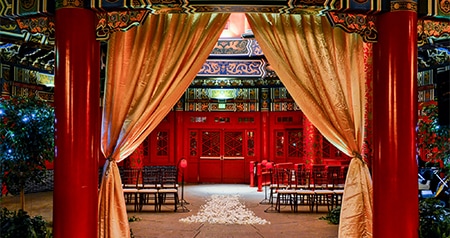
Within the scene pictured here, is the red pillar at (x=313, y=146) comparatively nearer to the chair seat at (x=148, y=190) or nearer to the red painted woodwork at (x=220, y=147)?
the red painted woodwork at (x=220, y=147)

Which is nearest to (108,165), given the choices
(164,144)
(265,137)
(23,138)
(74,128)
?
(74,128)

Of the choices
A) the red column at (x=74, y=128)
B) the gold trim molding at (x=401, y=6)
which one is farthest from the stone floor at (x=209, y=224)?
the gold trim molding at (x=401, y=6)

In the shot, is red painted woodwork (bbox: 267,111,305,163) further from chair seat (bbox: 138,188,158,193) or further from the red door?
chair seat (bbox: 138,188,158,193)

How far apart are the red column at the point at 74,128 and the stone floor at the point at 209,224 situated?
6.84 feet

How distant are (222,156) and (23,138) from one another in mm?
7971

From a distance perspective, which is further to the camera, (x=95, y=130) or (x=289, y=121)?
(x=289, y=121)

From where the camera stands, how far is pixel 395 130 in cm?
420

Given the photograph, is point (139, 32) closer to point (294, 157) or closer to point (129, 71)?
point (129, 71)

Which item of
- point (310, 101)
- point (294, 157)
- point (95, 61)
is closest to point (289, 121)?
point (294, 157)

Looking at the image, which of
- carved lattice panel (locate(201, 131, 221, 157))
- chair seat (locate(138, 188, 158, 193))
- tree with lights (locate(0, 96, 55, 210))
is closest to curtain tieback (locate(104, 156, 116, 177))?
tree with lights (locate(0, 96, 55, 210))

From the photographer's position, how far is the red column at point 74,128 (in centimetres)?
413

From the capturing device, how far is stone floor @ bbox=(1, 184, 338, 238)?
6.29 metres

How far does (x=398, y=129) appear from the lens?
13.7 ft

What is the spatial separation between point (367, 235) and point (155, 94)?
2751 mm
